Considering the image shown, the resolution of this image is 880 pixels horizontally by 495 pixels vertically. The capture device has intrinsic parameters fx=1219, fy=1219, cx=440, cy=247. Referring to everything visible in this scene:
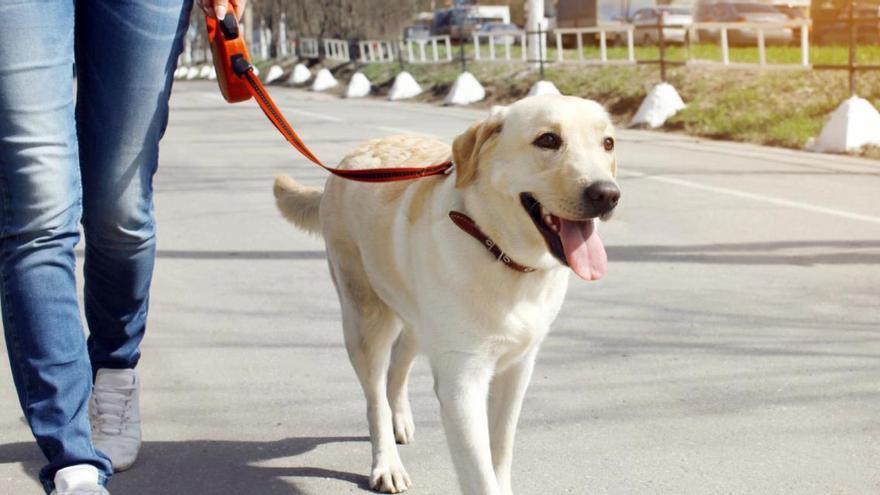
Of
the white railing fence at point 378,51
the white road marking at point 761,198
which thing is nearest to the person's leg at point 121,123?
the white road marking at point 761,198

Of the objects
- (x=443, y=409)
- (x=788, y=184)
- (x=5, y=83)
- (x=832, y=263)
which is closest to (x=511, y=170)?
(x=443, y=409)

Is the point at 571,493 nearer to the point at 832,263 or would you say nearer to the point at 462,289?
the point at 462,289

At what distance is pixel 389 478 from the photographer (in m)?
3.51

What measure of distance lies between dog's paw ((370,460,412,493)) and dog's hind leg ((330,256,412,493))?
0.02 meters

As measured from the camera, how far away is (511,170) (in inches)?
122

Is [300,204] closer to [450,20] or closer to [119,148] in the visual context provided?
[119,148]

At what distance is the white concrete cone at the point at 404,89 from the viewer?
26328mm

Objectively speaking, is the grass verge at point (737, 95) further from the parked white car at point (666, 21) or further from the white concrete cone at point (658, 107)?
the parked white car at point (666, 21)

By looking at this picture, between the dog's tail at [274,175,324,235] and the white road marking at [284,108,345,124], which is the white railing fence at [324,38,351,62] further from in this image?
the dog's tail at [274,175,324,235]

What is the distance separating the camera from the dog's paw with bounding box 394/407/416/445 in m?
3.95

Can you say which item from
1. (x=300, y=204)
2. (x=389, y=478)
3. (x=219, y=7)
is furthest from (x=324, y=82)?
(x=389, y=478)

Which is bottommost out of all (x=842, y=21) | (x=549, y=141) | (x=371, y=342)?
(x=371, y=342)

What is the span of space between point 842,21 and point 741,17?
17473 millimetres

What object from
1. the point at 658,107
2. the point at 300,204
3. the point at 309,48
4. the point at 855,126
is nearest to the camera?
the point at 300,204
